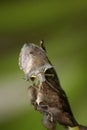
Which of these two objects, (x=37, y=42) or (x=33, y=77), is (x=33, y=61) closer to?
(x=33, y=77)

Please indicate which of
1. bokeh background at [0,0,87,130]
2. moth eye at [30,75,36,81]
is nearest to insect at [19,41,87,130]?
moth eye at [30,75,36,81]

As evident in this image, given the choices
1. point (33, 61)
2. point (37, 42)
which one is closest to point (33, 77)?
point (33, 61)

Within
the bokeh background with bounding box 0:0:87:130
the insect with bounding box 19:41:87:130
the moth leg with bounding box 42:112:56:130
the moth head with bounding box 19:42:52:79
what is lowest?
the moth leg with bounding box 42:112:56:130

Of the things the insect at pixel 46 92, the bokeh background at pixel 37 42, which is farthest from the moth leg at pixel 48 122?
the bokeh background at pixel 37 42

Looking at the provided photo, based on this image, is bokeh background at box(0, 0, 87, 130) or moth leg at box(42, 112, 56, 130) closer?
moth leg at box(42, 112, 56, 130)

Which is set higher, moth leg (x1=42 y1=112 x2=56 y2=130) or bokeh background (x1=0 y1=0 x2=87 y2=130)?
bokeh background (x1=0 y1=0 x2=87 y2=130)

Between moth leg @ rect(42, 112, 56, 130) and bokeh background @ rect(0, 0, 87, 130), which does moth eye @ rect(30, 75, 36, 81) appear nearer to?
moth leg @ rect(42, 112, 56, 130)

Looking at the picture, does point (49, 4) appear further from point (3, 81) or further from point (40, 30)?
point (3, 81)
